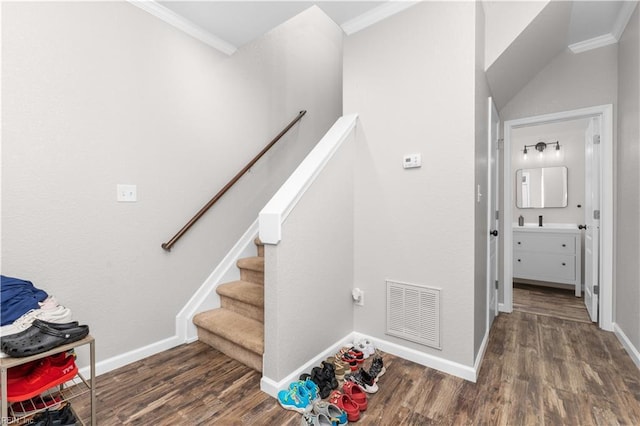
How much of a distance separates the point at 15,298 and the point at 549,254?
17.3 feet

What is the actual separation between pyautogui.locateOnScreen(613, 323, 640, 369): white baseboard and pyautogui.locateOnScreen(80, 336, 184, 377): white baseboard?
3310mm

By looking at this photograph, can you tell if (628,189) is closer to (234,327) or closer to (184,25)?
(234,327)

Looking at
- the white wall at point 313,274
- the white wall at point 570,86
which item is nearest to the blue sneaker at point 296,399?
the white wall at point 313,274

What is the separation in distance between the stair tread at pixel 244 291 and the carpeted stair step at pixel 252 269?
4 centimetres

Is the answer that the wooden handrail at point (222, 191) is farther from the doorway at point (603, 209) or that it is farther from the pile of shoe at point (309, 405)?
the doorway at point (603, 209)

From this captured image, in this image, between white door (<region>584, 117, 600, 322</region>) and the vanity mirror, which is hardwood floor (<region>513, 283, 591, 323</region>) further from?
the vanity mirror

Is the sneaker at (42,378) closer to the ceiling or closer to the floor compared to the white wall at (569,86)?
closer to the floor

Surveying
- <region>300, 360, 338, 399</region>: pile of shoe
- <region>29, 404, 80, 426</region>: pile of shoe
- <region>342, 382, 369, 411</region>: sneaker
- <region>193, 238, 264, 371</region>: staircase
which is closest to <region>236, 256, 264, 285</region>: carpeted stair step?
<region>193, 238, 264, 371</region>: staircase

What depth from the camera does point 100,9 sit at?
1831 millimetres

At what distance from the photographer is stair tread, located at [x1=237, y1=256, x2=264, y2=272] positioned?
2464 mm

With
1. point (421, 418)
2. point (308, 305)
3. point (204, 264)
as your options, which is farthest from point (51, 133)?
point (421, 418)

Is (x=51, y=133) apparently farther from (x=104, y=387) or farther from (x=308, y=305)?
(x=308, y=305)

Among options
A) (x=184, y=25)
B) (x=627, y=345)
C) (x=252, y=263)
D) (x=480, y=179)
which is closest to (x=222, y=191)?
(x=252, y=263)

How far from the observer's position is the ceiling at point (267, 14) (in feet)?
6.83
